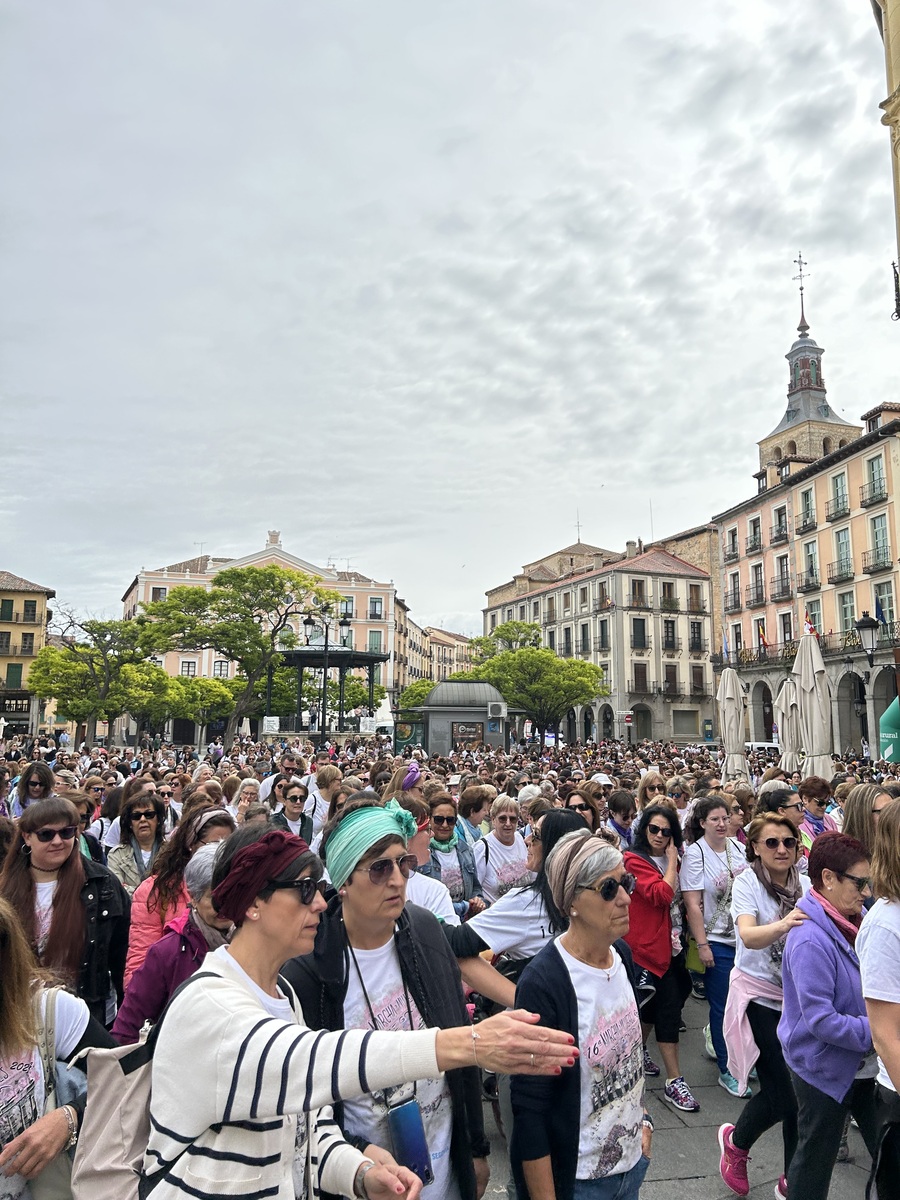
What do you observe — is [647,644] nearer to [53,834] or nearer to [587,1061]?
[53,834]

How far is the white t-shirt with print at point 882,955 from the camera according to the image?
8.59 ft

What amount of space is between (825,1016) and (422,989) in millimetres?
1528

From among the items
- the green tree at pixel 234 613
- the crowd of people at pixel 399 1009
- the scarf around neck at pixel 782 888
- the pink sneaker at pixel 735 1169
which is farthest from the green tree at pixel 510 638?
the pink sneaker at pixel 735 1169

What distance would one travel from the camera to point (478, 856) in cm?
597

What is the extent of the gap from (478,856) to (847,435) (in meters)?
52.0

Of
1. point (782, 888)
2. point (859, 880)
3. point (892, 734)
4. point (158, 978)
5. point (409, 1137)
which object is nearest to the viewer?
point (409, 1137)

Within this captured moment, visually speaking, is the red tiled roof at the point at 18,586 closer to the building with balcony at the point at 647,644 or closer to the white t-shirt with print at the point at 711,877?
the building with balcony at the point at 647,644

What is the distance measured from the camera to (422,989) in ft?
8.45

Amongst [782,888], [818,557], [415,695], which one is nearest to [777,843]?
[782,888]

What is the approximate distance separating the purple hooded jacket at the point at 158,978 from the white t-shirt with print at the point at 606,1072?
52.0 inches

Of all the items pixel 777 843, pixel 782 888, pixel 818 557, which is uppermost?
pixel 818 557

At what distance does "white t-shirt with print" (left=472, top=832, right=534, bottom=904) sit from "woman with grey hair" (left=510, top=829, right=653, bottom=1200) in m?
3.12

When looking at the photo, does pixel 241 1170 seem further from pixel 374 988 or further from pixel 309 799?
pixel 309 799

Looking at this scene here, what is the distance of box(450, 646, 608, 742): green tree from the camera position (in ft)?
180
